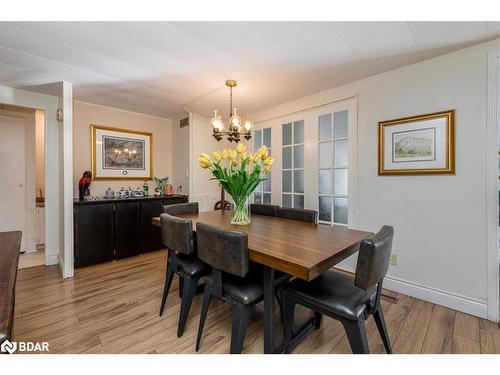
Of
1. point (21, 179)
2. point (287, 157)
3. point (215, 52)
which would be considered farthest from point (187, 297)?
point (21, 179)

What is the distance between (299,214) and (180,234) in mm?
1154

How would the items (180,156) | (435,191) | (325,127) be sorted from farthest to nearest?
(180,156) < (325,127) < (435,191)

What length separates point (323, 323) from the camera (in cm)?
190

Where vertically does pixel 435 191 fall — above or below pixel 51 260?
above

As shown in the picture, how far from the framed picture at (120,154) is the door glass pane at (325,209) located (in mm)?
2960

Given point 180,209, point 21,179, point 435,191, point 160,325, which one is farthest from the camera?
point 21,179

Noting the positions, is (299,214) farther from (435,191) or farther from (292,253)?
(435,191)

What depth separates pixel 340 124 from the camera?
2965 millimetres

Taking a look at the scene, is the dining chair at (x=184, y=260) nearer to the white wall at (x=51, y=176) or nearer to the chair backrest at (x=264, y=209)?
the chair backrest at (x=264, y=209)

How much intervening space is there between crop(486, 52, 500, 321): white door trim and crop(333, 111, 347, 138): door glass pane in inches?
49.8

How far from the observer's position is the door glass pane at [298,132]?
133 inches

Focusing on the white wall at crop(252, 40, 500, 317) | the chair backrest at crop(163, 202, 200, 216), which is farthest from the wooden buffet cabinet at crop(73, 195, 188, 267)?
the white wall at crop(252, 40, 500, 317)

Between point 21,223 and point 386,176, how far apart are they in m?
5.08
